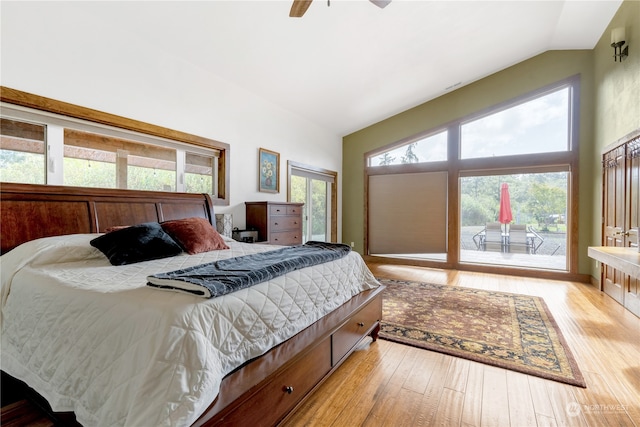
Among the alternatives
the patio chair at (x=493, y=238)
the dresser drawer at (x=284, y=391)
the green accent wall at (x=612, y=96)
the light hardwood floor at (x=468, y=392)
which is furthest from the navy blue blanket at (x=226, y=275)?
the patio chair at (x=493, y=238)

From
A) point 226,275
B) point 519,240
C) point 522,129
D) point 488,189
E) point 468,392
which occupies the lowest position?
point 468,392

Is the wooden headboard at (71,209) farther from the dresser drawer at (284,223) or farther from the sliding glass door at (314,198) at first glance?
the sliding glass door at (314,198)

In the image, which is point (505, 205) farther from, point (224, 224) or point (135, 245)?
point (135, 245)

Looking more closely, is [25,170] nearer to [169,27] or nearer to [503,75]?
[169,27]

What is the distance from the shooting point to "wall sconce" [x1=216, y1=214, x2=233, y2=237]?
346cm

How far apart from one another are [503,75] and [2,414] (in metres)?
6.75

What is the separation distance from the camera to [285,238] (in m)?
4.12

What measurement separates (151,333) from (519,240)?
5.61 m

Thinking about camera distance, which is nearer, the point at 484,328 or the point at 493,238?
the point at 484,328

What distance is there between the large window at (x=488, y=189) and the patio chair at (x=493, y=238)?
0.05ft

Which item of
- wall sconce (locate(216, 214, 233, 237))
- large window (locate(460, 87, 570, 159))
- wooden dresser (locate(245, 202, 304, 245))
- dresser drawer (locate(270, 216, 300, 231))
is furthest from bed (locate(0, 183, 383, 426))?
large window (locate(460, 87, 570, 159))

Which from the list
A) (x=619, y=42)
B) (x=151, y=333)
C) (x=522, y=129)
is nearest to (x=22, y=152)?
(x=151, y=333)

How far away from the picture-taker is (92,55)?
8.11ft

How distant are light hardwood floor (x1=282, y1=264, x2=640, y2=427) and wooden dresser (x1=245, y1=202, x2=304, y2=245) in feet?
6.46
